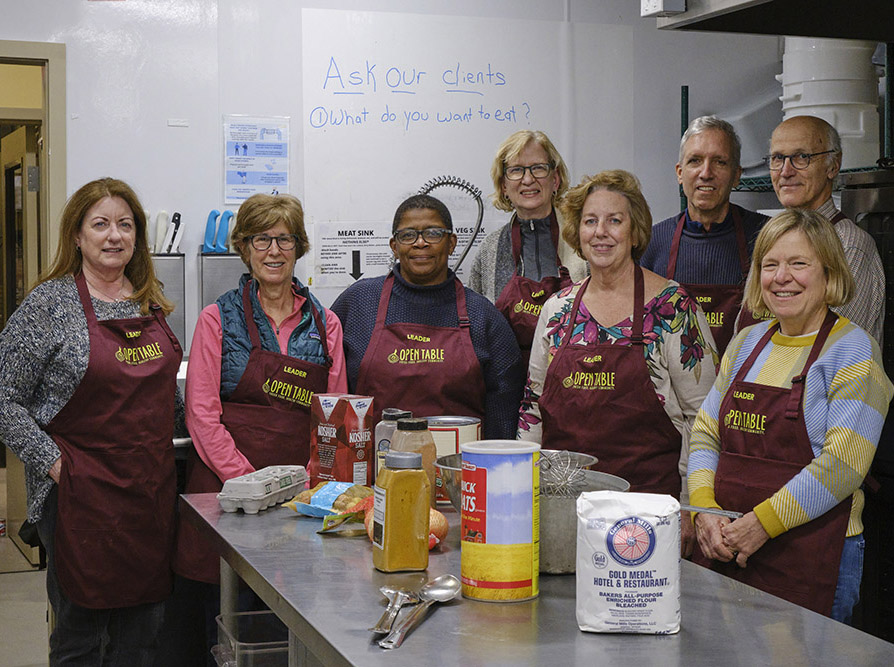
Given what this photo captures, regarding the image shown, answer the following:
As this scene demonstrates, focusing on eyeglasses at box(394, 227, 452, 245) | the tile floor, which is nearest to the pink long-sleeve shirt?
eyeglasses at box(394, 227, 452, 245)

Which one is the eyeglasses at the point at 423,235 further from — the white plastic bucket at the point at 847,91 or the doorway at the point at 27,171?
the doorway at the point at 27,171

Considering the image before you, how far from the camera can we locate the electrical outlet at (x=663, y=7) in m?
1.50

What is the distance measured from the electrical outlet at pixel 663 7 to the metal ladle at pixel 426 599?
2.89ft

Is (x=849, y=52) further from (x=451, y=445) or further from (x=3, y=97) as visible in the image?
(x=3, y=97)

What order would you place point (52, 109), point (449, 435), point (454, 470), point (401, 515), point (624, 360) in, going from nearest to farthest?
point (401, 515)
point (454, 470)
point (449, 435)
point (624, 360)
point (52, 109)

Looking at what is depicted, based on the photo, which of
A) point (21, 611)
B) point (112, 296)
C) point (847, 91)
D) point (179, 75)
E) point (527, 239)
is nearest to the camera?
point (112, 296)

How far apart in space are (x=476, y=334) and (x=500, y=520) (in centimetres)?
124

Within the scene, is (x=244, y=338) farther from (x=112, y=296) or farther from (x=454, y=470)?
(x=454, y=470)

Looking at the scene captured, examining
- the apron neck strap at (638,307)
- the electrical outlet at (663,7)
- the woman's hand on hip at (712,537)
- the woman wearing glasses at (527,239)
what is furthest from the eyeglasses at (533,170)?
the electrical outlet at (663,7)

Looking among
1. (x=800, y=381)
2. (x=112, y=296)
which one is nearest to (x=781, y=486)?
(x=800, y=381)

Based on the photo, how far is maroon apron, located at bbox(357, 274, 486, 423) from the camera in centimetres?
247

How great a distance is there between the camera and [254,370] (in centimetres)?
240

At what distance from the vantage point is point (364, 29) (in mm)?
3939

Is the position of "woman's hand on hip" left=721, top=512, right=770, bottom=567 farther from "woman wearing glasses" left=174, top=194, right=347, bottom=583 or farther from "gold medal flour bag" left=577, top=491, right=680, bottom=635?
"woman wearing glasses" left=174, top=194, right=347, bottom=583
